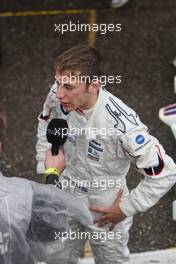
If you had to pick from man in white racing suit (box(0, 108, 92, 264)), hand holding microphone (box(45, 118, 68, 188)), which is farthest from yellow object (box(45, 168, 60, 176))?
man in white racing suit (box(0, 108, 92, 264))

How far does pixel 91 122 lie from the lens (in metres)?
2.36

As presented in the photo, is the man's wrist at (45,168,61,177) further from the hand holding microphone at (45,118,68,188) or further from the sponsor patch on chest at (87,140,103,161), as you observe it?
the sponsor patch on chest at (87,140,103,161)

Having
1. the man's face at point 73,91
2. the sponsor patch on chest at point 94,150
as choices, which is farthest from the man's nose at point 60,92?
the sponsor patch on chest at point 94,150

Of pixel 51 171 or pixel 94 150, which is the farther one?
pixel 94 150

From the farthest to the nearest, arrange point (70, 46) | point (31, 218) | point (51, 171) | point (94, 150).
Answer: point (70, 46), point (94, 150), point (51, 171), point (31, 218)

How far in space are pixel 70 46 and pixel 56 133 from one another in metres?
1.73

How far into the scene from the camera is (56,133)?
92.1 inches

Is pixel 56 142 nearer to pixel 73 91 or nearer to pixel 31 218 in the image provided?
pixel 73 91

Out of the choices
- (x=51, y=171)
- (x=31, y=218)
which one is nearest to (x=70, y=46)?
(x=51, y=171)

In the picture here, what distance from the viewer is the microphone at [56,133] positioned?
7.68 feet

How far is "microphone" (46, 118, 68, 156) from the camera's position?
234cm

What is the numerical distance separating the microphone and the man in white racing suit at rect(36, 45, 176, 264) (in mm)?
53

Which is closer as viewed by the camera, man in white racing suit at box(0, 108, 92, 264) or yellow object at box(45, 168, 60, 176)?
man in white racing suit at box(0, 108, 92, 264)

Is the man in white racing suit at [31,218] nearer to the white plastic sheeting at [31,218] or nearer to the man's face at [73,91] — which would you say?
the white plastic sheeting at [31,218]
